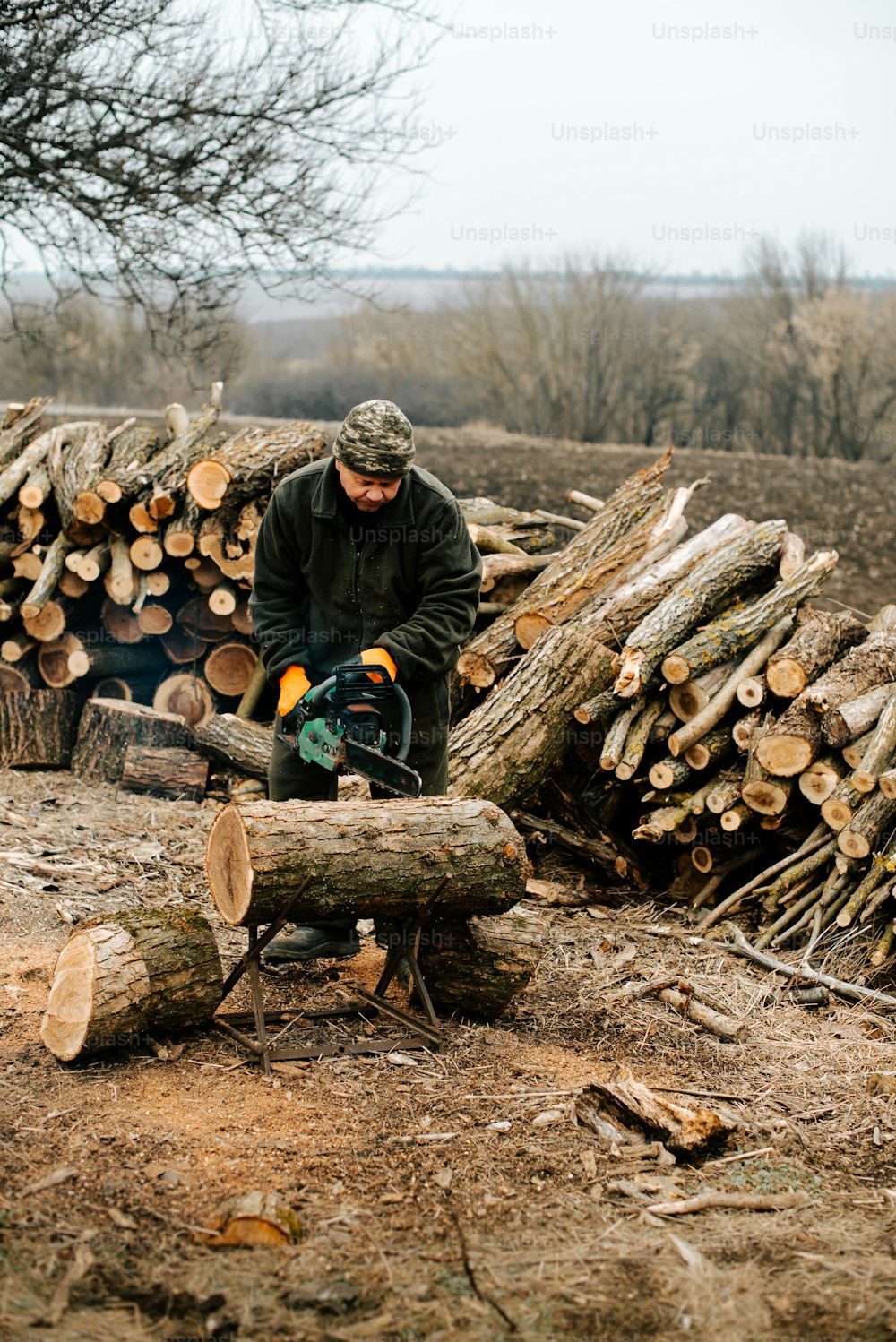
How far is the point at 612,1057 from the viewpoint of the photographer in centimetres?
420

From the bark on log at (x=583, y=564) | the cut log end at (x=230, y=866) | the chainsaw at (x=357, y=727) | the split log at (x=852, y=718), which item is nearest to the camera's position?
the cut log end at (x=230, y=866)

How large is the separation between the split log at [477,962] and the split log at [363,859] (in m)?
0.15

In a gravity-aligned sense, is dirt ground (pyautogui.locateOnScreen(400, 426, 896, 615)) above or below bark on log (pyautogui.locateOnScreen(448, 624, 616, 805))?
above

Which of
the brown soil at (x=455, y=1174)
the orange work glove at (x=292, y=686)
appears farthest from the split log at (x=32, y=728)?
the orange work glove at (x=292, y=686)

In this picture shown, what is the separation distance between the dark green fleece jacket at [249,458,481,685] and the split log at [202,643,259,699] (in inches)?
120

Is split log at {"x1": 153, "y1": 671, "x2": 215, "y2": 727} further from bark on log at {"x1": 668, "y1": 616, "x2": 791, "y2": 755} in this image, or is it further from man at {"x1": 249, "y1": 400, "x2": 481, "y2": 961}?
bark on log at {"x1": 668, "y1": 616, "x2": 791, "y2": 755}

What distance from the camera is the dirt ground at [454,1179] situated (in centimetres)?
261

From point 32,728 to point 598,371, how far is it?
3224 cm

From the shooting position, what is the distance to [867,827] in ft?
17.0

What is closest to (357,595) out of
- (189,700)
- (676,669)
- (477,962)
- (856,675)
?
(477,962)

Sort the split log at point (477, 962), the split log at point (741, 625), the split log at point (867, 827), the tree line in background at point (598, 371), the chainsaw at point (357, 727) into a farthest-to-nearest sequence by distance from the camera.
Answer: the tree line in background at point (598, 371)
the split log at point (741, 625)
the split log at point (867, 827)
the split log at point (477, 962)
the chainsaw at point (357, 727)

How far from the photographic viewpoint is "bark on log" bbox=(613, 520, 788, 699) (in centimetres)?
585

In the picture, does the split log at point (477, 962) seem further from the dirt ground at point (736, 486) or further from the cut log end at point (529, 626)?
the dirt ground at point (736, 486)

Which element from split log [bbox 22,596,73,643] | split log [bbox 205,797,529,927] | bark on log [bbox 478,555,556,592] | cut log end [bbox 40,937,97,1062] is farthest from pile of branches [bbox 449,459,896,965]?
split log [bbox 22,596,73,643]
